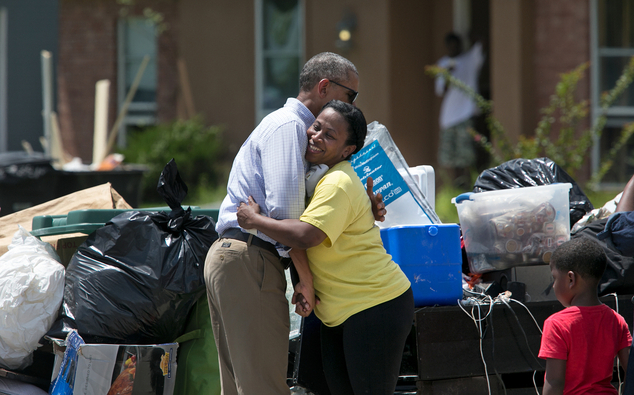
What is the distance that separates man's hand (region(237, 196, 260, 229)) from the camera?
244cm

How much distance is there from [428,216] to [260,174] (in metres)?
1.11

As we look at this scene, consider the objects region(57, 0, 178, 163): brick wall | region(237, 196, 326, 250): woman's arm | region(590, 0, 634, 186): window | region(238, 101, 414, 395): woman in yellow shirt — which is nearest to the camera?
region(237, 196, 326, 250): woman's arm

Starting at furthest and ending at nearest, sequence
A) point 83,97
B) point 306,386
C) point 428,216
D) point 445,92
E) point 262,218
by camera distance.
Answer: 1. point 83,97
2. point 445,92
3. point 428,216
4. point 306,386
5. point 262,218

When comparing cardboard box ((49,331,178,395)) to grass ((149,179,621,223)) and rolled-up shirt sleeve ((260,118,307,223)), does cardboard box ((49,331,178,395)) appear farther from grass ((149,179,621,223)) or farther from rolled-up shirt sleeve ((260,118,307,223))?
grass ((149,179,621,223))

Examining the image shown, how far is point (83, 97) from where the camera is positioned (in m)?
11.3

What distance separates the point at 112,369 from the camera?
3029 mm

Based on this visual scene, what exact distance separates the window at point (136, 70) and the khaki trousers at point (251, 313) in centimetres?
913

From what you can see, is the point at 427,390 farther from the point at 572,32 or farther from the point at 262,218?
the point at 572,32

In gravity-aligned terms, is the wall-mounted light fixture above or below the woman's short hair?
above

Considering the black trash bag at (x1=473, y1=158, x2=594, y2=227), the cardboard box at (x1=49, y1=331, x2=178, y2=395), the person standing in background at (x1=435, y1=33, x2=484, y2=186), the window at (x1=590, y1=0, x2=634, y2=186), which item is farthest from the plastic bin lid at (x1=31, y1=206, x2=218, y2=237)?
the window at (x1=590, y1=0, x2=634, y2=186)

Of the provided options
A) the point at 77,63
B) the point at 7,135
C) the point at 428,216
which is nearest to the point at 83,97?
the point at 77,63

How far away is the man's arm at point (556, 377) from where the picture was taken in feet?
8.18

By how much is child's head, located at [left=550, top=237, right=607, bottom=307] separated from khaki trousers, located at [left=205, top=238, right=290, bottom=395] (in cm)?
114

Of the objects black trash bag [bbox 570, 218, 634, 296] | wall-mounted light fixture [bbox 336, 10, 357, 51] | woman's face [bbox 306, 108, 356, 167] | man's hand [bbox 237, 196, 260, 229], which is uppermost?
wall-mounted light fixture [bbox 336, 10, 357, 51]
